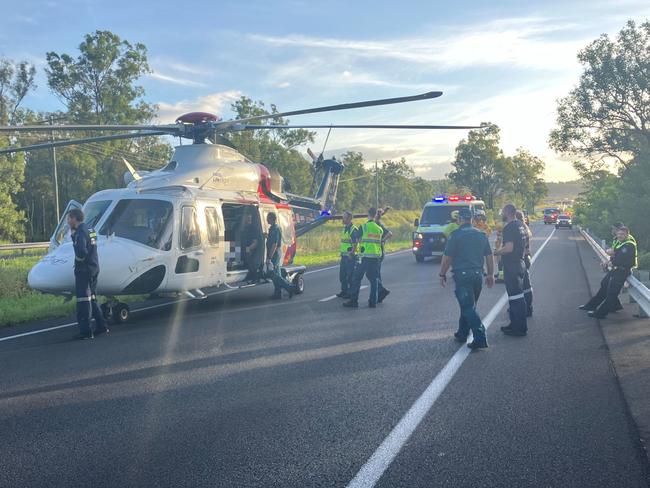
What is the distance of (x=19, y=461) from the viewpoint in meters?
4.04

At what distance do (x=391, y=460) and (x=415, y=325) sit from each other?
5.18 meters

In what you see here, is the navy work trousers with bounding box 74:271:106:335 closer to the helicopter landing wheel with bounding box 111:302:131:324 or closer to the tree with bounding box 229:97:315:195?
the helicopter landing wheel with bounding box 111:302:131:324

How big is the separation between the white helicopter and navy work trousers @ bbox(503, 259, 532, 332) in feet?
8.44

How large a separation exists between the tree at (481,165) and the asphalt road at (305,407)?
257 ft

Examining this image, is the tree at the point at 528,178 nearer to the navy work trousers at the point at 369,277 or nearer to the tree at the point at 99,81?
the tree at the point at 99,81

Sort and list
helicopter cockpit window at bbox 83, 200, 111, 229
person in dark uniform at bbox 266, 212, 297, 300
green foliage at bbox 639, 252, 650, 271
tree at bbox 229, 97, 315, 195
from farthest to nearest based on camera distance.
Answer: tree at bbox 229, 97, 315, 195, green foliage at bbox 639, 252, 650, 271, person in dark uniform at bbox 266, 212, 297, 300, helicopter cockpit window at bbox 83, 200, 111, 229

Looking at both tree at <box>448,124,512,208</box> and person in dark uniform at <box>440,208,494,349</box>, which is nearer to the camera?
person in dark uniform at <box>440,208,494,349</box>

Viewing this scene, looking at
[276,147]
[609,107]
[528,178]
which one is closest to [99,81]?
[276,147]

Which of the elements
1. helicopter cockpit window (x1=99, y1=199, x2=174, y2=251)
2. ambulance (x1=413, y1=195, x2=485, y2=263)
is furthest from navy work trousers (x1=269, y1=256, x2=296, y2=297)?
ambulance (x1=413, y1=195, x2=485, y2=263)

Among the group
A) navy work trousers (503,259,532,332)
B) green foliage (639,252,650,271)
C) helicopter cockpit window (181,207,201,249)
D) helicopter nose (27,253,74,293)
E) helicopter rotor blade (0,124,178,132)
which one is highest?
helicopter rotor blade (0,124,178,132)

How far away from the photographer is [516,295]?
26.9 ft

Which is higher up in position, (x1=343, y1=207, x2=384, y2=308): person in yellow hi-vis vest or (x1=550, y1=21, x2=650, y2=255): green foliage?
(x1=550, y1=21, x2=650, y2=255): green foliage

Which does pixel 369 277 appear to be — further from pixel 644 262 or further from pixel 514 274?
pixel 644 262

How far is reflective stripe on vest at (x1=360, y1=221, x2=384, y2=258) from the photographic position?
11.0 meters
